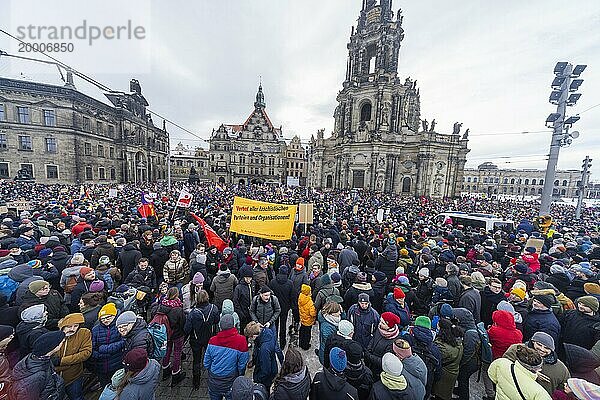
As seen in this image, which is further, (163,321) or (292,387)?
(163,321)

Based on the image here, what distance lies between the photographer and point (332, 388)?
278cm

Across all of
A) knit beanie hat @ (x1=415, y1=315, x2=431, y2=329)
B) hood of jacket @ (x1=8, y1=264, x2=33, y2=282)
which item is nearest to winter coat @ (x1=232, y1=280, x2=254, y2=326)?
knit beanie hat @ (x1=415, y1=315, x2=431, y2=329)

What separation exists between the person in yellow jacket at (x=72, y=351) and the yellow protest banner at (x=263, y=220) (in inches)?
211

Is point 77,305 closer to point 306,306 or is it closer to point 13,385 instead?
point 13,385

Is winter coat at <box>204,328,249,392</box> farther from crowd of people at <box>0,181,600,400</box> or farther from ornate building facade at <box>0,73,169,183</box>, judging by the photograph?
ornate building facade at <box>0,73,169,183</box>

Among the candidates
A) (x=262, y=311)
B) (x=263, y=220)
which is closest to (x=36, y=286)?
(x=262, y=311)

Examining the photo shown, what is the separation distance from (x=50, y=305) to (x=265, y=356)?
3.47 m

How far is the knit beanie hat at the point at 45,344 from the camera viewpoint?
2760mm

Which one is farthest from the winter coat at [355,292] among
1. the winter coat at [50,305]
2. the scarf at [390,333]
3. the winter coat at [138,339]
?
the winter coat at [50,305]

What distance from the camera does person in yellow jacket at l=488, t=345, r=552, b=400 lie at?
2543mm

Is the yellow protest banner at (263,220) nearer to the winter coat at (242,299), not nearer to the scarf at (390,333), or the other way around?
the winter coat at (242,299)

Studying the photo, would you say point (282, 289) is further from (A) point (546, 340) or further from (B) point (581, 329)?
(B) point (581, 329)

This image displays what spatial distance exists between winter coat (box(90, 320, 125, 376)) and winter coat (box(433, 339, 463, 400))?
14.4ft

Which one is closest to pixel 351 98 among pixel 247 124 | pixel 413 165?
pixel 413 165
